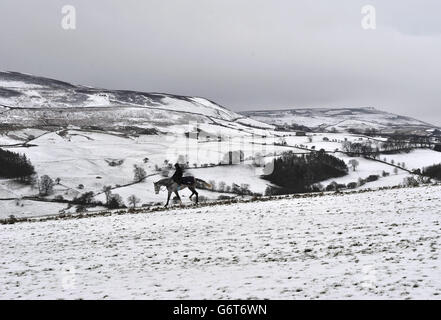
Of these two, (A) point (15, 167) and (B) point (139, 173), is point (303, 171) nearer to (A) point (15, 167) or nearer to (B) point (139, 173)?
(B) point (139, 173)

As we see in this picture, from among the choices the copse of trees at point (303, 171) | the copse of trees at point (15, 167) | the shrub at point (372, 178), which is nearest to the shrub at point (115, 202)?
the copse of trees at point (15, 167)

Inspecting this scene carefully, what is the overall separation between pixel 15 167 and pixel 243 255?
135m

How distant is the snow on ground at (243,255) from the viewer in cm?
1152

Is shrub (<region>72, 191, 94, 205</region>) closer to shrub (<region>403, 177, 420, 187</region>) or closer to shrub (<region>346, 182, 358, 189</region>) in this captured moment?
shrub (<region>346, 182, 358, 189</region>)

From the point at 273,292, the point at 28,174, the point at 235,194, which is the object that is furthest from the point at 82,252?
the point at 28,174

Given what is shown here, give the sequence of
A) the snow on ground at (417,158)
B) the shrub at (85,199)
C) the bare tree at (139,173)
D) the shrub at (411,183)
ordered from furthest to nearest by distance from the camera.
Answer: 1. the snow on ground at (417,158)
2. the bare tree at (139,173)
3. the shrub at (85,199)
4. the shrub at (411,183)

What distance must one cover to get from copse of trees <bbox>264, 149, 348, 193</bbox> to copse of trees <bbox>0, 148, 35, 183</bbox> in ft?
258

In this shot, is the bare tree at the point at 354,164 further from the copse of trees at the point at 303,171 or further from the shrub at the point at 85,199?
the shrub at the point at 85,199

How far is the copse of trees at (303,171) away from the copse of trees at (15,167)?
78545 millimetres

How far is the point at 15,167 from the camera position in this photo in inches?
5207

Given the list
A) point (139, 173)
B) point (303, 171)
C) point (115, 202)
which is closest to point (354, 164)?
point (303, 171)

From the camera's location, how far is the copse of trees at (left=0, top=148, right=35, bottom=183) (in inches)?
4970
